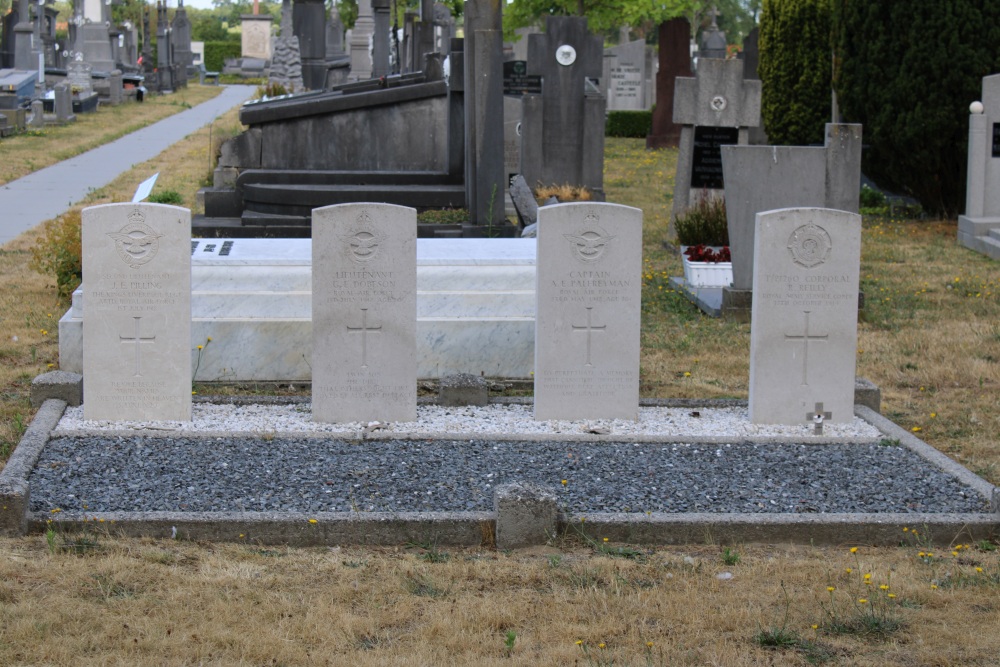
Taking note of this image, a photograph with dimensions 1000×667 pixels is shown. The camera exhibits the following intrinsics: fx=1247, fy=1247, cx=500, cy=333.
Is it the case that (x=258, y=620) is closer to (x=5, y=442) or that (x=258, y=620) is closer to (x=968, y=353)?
(x=5, y=442)

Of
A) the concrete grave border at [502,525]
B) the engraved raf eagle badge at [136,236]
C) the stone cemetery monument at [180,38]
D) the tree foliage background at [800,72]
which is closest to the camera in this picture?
the concrete grave border at [502,525]

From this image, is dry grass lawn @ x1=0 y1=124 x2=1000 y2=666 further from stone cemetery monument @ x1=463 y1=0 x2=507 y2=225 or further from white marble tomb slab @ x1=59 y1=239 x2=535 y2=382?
stone cemetery monument @ x1=463 y1=0 x2=507 y2=225

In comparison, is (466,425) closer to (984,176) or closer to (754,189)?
(754,189)

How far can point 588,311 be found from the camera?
684cm

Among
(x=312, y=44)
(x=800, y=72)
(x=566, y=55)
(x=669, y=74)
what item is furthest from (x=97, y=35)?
(x=566, y=55)

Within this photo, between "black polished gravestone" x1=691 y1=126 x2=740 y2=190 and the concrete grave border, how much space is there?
940cm

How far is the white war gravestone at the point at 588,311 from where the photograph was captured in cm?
675

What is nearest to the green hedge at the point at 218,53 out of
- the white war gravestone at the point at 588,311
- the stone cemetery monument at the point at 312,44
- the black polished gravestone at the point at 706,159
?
the stone cemetery monument at the point at 312,44

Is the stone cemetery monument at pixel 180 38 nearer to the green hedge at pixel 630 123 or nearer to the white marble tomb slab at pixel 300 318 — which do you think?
the green hedge at pixel 630 123

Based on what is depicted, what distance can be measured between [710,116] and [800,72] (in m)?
7.65

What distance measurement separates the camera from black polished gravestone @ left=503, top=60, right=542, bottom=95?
23.0 meters

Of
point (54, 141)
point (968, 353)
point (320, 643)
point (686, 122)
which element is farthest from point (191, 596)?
point (54, 141)

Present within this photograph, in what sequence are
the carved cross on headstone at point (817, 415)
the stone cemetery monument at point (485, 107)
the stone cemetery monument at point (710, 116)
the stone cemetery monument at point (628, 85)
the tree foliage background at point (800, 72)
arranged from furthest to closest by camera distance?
the stone cemetery monument at point (628, 85), the tree foliage background at point (800, 72), the stone cemetery monument at point (710, 116), the stone cemetery monument at point (485, 107), the carved cross on headstone at point (817, 415)

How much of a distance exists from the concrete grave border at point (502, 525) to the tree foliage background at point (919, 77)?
35.8 ft
